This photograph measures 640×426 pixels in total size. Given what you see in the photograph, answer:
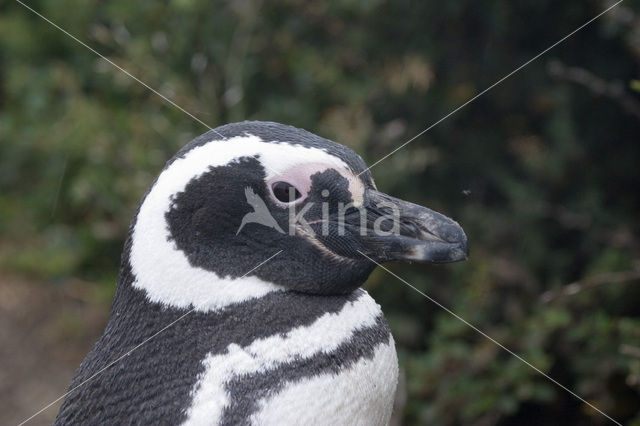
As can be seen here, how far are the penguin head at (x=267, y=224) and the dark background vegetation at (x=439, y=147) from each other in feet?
3.26

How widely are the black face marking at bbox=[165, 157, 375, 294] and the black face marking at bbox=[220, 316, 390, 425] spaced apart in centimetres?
12

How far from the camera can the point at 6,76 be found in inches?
161

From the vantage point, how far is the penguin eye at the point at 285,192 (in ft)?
4.69

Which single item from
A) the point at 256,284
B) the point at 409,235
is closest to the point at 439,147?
the point at 409,235

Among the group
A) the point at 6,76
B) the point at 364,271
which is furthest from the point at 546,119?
the point at 6,76

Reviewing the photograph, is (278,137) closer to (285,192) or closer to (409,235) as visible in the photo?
(285,192)

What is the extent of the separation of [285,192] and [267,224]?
0.20 ft

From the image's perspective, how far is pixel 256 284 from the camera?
1.43m

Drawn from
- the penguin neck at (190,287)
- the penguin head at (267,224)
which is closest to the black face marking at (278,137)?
the penguin head at (267,224)

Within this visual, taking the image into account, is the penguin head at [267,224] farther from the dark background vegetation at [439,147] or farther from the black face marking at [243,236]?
the dark background vegetation at [439,147]

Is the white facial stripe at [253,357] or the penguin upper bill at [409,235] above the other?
the penguin upper bill at [409,235]

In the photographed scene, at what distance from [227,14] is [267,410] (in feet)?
6.82

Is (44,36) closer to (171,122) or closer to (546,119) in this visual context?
(171,122)

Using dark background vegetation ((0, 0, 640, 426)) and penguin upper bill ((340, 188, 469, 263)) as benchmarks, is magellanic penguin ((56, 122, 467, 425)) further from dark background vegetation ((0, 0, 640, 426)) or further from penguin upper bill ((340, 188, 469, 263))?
dark background vegetation ((0, 0, 640, 426))
